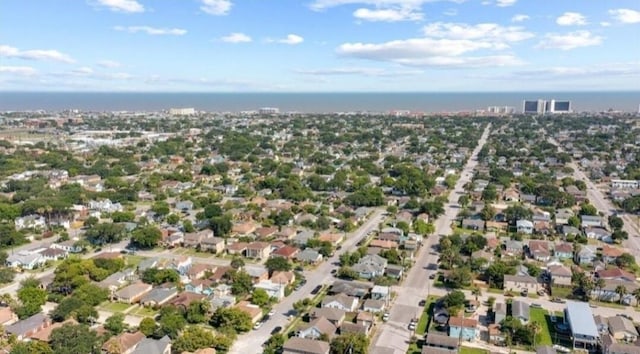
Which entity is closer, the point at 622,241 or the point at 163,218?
the point at 622,241

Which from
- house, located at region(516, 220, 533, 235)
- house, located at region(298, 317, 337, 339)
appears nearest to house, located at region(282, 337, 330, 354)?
house, located at region(298, 317, 337, 339)

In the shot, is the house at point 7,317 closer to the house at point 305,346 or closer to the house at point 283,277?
the house at point 283,277

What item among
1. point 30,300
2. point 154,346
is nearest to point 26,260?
point 30,300

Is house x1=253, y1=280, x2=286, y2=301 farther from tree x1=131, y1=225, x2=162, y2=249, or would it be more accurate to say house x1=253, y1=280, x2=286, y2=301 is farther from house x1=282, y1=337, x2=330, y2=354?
tree x1=131, y1=225, x2=162, y2=249

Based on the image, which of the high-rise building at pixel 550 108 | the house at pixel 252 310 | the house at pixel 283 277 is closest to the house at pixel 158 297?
the house at pixel 252 310

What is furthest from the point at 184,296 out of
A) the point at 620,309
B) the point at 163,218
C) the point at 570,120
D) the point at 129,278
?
the point at 570,120

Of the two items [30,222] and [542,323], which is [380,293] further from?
[30,222]

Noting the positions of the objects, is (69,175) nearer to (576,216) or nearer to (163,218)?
(163,218)
